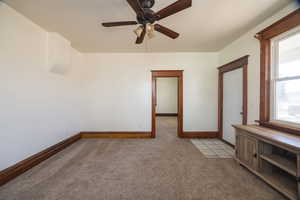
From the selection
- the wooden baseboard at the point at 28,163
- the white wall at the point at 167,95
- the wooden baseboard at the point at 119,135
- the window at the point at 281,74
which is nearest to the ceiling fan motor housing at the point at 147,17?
the window at the point at 281,74

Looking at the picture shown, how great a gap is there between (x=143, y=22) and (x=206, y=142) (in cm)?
340

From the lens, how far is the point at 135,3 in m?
1.42

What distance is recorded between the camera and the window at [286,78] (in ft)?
6.52

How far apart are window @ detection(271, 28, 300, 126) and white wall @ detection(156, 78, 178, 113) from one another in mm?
6642

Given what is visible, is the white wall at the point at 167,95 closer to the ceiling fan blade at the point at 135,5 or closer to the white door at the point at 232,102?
the white door at the point at 232,102

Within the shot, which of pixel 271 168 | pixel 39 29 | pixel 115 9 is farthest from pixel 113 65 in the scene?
pixel 271 168

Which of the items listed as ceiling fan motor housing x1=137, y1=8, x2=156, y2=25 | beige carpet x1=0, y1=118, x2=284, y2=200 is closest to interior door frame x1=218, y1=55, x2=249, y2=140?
beige carpet x1=0, y1=118, x2=284, y2=200

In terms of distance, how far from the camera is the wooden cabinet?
1.65 m

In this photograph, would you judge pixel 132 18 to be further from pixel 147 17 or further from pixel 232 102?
pixel 232 102

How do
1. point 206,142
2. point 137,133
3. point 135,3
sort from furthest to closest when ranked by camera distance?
point 137,133 < point 206,142 < point 135,3

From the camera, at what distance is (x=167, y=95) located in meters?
9.02

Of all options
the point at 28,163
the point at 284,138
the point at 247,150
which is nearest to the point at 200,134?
the point at 247,150

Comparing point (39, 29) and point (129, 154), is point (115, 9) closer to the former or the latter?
point (39, 29)

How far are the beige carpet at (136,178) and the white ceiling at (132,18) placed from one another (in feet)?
8.60
